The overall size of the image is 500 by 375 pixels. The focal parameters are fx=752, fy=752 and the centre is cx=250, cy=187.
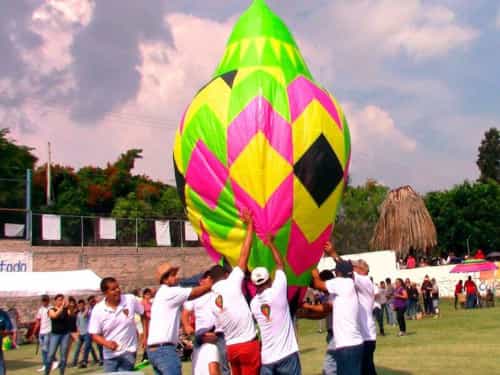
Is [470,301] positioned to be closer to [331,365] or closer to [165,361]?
[331,365]

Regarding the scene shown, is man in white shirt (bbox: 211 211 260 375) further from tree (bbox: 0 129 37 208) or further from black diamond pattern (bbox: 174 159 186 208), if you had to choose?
tree (bbox: 0 129 37 208)

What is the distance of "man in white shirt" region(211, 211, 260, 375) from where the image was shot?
7.23m

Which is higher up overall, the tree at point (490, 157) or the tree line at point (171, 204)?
the tree at point (490, 157)

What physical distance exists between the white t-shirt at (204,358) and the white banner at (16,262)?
19.7m

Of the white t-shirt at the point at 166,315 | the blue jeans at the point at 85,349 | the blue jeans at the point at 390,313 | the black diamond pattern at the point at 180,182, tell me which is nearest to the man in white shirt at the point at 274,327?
the white t-shirt at the point at 166,315

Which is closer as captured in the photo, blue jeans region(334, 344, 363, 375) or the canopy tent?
blue jeans region(334, 344, 363, 375)

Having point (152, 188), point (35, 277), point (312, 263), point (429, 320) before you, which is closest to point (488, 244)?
point (152, 188)

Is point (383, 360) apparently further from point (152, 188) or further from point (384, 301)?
point (152, 188)

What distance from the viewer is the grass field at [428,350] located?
40.0 ft

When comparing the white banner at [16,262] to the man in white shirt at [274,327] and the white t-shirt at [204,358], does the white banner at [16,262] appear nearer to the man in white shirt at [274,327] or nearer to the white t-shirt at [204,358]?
the white t-shirt at [204,358]

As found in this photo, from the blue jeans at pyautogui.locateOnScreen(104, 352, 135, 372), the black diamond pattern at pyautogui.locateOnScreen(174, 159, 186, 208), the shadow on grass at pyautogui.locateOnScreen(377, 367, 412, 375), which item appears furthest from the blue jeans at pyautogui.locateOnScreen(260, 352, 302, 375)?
the shadow on grass at pyautogui.locateOnScreen(377, 367, 412, 375)

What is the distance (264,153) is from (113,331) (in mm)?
2738

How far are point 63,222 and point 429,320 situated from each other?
1386 centimetres

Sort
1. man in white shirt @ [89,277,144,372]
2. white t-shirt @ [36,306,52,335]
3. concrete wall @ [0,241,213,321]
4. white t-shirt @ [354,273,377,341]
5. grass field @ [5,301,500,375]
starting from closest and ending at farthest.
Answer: man in white shirt @ [89,277,144,372] → white t-shirt @ [354,273,377,341] → grass field @ [5,301,500,375] → white t-shirt @ [36,306,52,335] → concrete wall @ [0,241,213,321]
